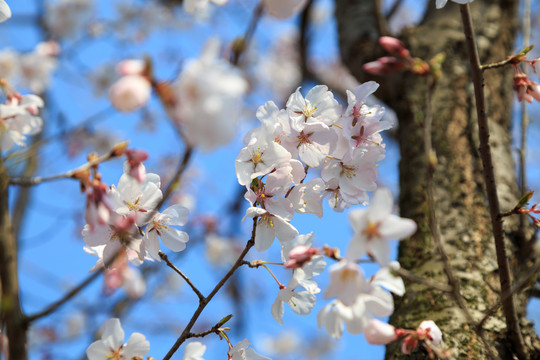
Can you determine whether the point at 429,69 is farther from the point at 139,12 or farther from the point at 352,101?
the point at 139,12

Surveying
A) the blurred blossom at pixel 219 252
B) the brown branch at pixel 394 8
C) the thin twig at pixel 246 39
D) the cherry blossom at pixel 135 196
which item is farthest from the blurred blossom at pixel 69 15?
the thin twig at pixel 246 39

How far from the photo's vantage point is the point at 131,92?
0.60 metres

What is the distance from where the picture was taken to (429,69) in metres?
0.98

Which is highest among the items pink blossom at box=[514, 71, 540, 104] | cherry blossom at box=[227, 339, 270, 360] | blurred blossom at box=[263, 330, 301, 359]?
pink blossom at box=[514, 71, 540, 104]

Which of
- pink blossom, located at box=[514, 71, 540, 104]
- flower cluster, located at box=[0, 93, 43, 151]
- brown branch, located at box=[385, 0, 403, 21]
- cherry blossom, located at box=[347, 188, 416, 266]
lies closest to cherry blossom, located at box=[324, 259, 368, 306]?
cherry blossom, located at box=[347, 188, 416, 266]

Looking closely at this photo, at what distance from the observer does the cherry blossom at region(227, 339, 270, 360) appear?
966 mm

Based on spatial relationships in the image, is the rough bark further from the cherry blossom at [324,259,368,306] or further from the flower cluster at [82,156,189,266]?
the flower cluster at [82,156,189,266]

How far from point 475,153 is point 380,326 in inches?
43.3

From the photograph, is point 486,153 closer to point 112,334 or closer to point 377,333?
point 377,333

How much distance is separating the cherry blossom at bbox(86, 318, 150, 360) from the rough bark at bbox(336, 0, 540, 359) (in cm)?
66

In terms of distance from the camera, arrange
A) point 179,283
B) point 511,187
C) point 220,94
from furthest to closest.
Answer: point 179,283 < point 511,187 < point 220,94

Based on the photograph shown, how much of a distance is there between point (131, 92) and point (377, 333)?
0.59m

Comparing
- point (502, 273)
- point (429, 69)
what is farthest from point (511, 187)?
point (429, 69)

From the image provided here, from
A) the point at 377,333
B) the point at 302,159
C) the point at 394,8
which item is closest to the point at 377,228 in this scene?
the point at 377,333
